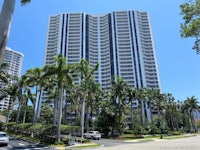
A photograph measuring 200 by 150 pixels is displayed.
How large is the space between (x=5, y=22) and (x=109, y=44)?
12798 centimetres

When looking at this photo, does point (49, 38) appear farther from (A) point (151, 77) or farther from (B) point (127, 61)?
(A) point (151, 77)

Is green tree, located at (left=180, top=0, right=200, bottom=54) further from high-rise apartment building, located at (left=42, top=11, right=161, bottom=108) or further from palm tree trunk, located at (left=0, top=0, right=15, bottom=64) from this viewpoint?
high-rise apartment building, located at (left=42, top=11, right=161, bottom=108)

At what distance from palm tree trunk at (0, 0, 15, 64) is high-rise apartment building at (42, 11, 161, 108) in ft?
368

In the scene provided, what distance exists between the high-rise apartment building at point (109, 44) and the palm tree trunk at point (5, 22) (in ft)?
368

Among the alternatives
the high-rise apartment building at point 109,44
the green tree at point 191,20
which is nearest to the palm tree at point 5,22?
the green tree at point 191,20

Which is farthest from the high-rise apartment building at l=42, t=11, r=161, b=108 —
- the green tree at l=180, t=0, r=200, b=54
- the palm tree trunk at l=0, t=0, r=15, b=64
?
the palm tree trunk at l=0, t=0, r=15, b=64

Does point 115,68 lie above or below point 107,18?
below

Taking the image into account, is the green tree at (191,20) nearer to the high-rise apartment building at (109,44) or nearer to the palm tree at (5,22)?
the palm tree at (5,22)

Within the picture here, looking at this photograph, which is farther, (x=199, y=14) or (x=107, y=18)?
(x=107, y=18)

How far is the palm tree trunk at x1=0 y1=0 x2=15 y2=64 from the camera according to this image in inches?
256

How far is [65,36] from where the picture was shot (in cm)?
13250

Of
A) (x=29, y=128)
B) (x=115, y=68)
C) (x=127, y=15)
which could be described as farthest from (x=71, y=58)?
(x=29, y=128)

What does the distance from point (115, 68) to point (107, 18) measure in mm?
44440

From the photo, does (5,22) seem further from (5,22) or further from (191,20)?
(191,20)
